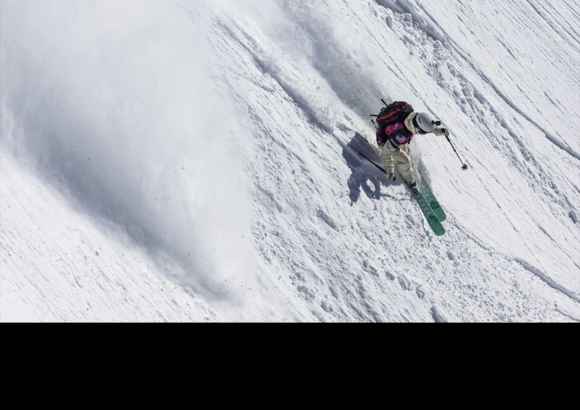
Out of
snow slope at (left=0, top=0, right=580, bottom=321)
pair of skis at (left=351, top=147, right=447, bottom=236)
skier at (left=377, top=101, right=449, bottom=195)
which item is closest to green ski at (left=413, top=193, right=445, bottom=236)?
pair of skis at (left=351, top=147, right=447, bottom=236)

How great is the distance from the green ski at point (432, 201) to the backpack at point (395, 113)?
6.68 feet

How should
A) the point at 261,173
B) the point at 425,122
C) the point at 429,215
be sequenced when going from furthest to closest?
the point at 429,215 → the point at 261,173 → the point at 425,122

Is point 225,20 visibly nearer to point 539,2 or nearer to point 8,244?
point 8,244

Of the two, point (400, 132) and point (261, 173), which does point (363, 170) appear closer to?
point (400, 132)

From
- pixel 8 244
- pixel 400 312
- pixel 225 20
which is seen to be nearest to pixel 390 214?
pixel 400 312

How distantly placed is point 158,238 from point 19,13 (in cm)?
429

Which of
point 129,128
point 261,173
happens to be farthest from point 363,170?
point 129,128

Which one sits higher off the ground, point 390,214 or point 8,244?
point 390,214

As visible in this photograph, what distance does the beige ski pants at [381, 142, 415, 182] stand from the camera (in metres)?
9.81

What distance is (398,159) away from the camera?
32.6 feet

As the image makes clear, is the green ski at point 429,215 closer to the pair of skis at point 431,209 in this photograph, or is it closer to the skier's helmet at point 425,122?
the pair of skis at point 431,209

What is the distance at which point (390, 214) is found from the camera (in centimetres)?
1026

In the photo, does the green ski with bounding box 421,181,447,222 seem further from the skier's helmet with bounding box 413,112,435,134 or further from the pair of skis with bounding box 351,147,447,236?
the skier's helmet with bounding box 413,112,435,134

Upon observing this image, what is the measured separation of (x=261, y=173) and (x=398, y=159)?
9.20ft
